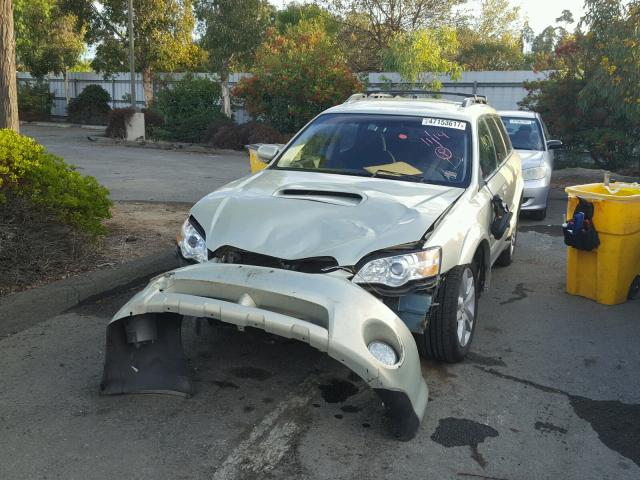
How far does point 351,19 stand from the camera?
29.3 meters

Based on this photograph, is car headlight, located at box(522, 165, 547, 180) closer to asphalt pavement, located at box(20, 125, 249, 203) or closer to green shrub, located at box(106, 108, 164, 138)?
asphalt pavement, located at box(20, 125, 249, 203)

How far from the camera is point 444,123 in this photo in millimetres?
5613

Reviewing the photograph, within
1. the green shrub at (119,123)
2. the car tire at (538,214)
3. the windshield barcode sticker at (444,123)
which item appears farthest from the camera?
the green shrub at (119,123)

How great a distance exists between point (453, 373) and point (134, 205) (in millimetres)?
6347

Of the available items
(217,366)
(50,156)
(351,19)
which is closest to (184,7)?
(351,19)

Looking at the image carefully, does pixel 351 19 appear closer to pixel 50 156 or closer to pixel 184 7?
pixel 184 7

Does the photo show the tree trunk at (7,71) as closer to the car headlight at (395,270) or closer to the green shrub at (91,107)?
the car headlight at (395,270)

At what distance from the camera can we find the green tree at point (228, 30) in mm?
22438

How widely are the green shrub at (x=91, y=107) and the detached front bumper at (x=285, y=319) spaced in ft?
90.4

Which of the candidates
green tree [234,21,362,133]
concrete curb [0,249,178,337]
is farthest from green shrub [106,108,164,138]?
concrete curb [0,249,178,337]

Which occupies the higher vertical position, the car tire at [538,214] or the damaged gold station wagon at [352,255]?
the damaged gold station wagon at [352,255]

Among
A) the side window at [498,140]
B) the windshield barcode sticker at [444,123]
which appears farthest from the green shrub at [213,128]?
the windshield barcode sticker at [444,123]

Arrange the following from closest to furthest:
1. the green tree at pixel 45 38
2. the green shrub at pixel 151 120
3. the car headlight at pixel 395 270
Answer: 1. the car headlight at pixel 395 270
2. the green shrub at pixel 151 120
3. the green tree at pixel 45 38

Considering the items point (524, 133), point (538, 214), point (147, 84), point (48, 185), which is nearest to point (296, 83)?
point (524, 133)
